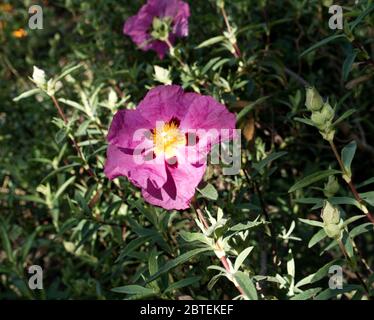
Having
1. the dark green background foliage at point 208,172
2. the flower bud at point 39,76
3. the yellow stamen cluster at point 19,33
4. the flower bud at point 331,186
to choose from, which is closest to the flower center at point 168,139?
the dark green background foliage at point 208,172

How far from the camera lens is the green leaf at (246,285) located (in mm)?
1152

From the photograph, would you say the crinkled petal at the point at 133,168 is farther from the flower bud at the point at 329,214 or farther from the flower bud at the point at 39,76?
the flower bud at the point at 39,76

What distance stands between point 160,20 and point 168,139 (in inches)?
29.3

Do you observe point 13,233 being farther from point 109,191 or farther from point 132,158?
point 132,158

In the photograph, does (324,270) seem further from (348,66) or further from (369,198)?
(348,66)

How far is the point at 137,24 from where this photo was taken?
2.07 meters

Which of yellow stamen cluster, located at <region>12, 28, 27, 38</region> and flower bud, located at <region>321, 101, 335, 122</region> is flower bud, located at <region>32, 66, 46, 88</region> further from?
yellow stamen cluster, located at <region>12, 28, 27, 38</region>

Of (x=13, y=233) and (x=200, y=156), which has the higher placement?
(x=200, y=156)

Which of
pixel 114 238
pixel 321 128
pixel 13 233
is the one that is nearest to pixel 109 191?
pixel 114 238

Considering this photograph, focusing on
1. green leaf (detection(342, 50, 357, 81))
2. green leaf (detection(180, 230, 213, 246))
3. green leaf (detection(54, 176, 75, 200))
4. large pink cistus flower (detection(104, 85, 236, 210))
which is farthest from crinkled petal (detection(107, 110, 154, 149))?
green leaf (detection(54, 176, 75, 200))

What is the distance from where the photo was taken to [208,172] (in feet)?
4.21

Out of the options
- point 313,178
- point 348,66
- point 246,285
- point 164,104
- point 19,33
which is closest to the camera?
point 246,285

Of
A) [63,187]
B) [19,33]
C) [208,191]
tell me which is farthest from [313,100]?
[19,33]

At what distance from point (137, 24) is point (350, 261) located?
1202 millimetres
